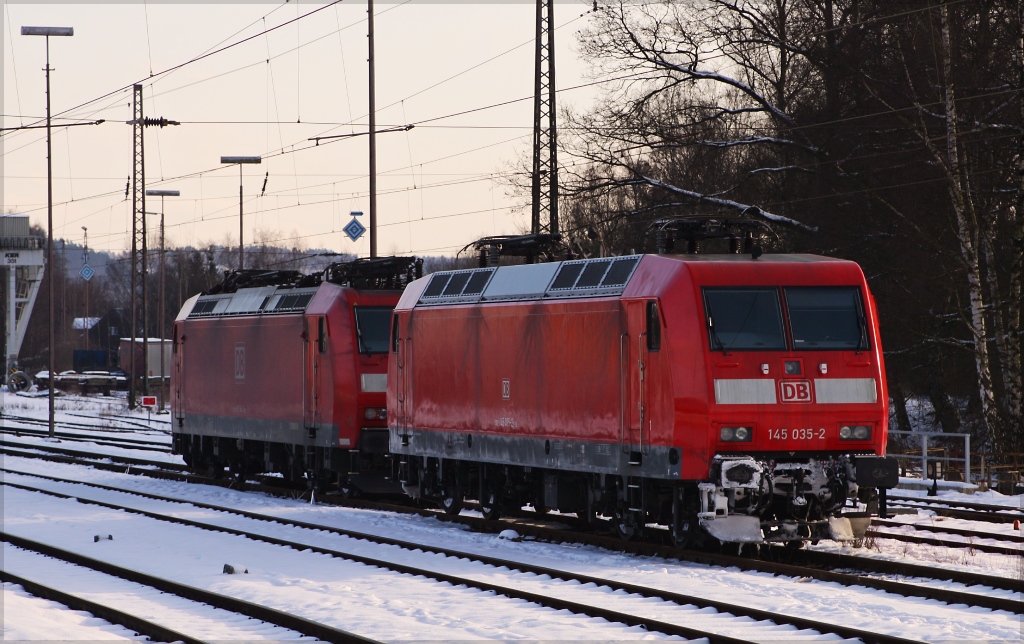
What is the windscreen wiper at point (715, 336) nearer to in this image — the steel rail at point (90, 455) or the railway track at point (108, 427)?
the steel rail at point (90, 455)

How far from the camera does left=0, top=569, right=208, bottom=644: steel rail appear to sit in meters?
10.5

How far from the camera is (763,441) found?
45.5 ft

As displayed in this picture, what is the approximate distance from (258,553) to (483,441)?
3.52 metres

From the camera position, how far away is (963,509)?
19.1 meters

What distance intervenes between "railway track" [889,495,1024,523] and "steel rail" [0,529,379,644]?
10.4m

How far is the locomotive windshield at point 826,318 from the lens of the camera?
46.9 feet

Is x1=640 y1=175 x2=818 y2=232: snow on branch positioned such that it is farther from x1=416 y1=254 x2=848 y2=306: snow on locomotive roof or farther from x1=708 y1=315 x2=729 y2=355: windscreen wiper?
x1=708 y1=315 x2=729 y2=355: windscreen wiper

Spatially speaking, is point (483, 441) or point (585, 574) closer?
point (585, 574)

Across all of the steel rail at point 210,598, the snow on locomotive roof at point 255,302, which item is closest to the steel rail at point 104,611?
the steel rail at point 210,598

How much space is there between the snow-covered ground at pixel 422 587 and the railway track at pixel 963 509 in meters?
0.42

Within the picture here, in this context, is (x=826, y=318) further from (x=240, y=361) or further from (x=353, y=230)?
(x=353, y=230)

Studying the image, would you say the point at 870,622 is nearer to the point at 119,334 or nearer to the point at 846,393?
the point at 846,393

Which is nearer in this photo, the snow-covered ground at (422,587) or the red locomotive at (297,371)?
the snow-covered ground at (422,587)

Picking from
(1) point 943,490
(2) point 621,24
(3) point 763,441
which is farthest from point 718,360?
(2) point 621,24
